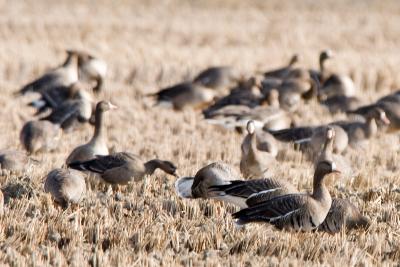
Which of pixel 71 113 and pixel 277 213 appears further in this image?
pixel 71 113

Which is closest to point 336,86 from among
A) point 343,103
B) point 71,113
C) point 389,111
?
point 343,103

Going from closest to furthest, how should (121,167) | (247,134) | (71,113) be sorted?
1. (121,167)
2. (247,134)
3. (71,113)

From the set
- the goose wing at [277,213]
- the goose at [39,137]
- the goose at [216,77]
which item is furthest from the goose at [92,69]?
the goose wing at [277,213]

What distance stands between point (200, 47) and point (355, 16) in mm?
6544

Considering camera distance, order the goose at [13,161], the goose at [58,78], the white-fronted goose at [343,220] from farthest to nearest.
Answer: the goose at [58,78] < the goose at [13,161] < the white-fronted goose at [343,220]

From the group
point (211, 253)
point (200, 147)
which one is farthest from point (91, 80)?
point (211, 253)

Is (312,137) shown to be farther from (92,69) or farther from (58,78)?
(92,69)

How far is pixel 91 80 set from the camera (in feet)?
51.3

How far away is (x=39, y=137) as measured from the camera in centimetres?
1015

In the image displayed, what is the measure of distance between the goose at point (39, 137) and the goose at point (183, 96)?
3.17 metres

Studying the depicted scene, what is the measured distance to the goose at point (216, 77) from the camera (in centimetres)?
1477

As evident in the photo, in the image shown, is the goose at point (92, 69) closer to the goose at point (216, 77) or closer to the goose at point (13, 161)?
the goose at point (216, 77)

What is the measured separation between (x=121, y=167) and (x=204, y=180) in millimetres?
1047

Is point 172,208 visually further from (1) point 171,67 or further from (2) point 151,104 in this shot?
(1) point 171,67
